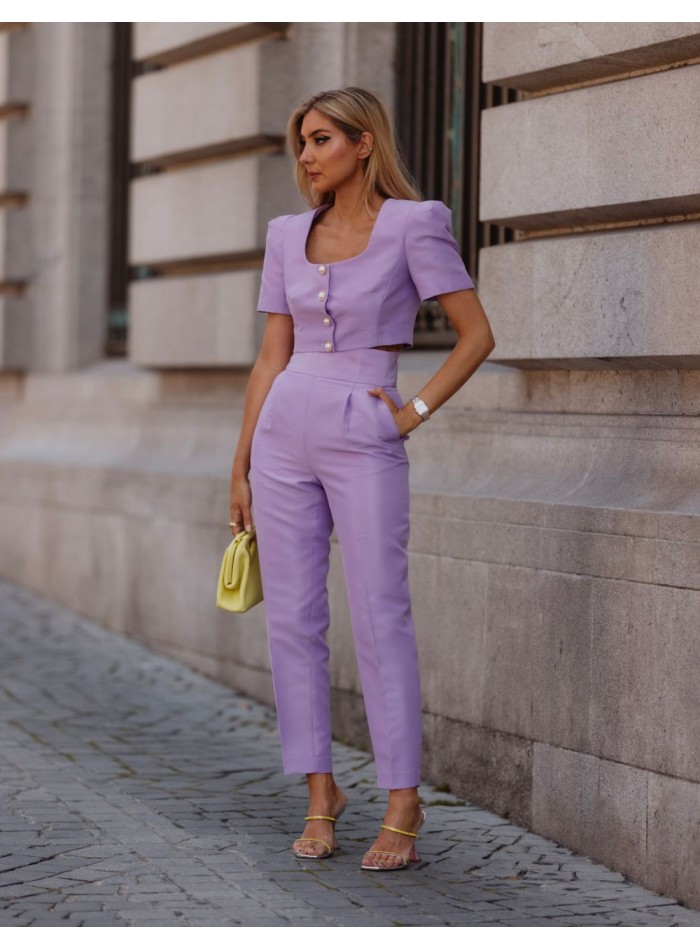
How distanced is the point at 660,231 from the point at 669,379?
0.44 meters

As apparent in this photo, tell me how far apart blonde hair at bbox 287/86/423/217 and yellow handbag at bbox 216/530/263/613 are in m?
1.02

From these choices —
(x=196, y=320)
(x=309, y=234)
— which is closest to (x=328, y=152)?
(x=309, y=234)

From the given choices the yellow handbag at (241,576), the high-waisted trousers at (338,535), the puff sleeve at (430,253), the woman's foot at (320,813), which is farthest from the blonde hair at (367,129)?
the woman's foot at (320,813)

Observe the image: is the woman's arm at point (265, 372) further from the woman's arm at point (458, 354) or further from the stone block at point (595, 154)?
the stone block at point (595, 154)

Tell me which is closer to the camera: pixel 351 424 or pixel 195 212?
pixel 351 424

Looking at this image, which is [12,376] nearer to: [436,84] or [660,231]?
[436,84]

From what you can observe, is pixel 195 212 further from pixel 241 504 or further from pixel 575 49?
pixel 241 504

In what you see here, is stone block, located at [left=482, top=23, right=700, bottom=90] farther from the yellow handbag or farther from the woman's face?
the yellow handbag

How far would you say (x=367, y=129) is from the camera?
17.3 ft

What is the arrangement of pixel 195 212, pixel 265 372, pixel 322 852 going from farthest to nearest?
pixel 195 212 → pixel 265 372 → pixel 322 852

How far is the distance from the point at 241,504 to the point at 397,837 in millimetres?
1053

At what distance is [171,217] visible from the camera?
9812 millimetres

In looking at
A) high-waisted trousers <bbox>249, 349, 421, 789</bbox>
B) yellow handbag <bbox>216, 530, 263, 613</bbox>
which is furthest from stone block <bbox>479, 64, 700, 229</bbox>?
yellow handbag <bbox>216, 530, 263, 613</bbox>

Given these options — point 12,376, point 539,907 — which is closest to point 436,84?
point 539,907
